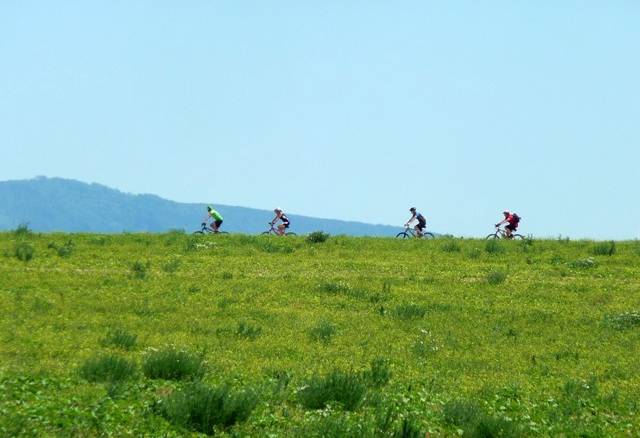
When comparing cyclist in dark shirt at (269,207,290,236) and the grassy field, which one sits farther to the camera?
cyclist in dark shirt at (269,207,290,236)

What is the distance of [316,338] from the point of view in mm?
18969

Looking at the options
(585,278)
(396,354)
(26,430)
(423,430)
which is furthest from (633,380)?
(585,278)

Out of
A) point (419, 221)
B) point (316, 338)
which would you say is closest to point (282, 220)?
point (419, 221)

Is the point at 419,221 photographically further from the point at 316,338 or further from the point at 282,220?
the point at 316,338

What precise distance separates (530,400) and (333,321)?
296 inches

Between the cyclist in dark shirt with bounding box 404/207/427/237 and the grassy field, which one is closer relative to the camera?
the grassy field

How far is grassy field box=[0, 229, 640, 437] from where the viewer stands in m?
12.2

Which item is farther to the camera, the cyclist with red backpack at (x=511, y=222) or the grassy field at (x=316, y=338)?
the cyclist with red backpack at (x=511, y=222)

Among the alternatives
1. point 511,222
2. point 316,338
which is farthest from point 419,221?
point 316,338

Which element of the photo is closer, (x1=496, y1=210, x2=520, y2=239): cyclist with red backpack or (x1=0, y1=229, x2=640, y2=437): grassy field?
(x1=0, y1=229, x2=640, y2=437): grassy field

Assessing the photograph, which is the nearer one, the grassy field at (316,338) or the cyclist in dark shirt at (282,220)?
the grassy field at (316,338)

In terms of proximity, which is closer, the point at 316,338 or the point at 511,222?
the point at 316,338

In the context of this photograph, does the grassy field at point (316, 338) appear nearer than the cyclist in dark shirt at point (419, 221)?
Yes

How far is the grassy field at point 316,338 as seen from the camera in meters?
12.2
